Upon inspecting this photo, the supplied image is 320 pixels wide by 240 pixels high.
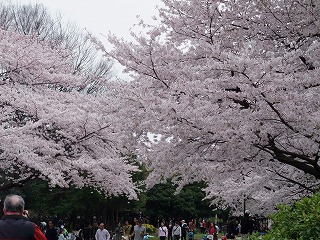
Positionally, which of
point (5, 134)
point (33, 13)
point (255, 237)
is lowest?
point (255, 237)

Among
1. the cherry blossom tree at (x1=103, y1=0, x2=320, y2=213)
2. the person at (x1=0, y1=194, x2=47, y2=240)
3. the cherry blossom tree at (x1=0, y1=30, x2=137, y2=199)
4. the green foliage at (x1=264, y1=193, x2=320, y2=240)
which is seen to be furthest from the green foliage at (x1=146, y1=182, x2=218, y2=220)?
the person at (x1=0, y1=194, x2=47, y2=240)

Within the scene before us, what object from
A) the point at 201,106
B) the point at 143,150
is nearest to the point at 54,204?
the point at 143,150

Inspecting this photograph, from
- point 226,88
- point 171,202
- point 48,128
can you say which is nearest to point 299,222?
point 226,88

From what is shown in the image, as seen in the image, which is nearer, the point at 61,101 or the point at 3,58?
the point at 3,58

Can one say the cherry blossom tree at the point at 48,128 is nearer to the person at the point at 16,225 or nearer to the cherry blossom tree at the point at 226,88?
the cherry blossom tree at the point at 226,88

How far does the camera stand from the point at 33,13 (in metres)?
29.0

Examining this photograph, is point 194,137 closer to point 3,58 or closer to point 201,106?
point 201,106

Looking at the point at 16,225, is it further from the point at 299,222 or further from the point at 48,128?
the point at 48,128

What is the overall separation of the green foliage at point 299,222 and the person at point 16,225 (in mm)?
2054

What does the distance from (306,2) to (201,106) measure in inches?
116

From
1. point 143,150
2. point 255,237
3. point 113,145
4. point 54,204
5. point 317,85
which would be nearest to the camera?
point 255,237

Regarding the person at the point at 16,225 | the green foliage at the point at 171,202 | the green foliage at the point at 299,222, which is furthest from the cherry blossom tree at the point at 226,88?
the green foliage at the point at 171,202

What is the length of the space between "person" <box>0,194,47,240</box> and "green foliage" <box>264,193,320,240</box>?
6.74 ft

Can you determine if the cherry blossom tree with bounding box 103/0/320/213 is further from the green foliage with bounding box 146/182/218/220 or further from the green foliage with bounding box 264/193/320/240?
the green foliage with bounding box 146/182/218/220
